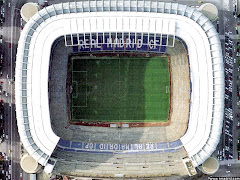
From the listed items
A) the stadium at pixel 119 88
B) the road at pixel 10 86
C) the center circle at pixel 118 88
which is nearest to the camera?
the stadium at pixel 119 88

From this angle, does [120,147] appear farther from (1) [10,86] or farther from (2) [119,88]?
(1) [10,86]

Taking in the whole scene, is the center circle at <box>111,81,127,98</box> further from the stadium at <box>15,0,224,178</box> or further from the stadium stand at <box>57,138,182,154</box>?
the stadium stand at <box>57,138,182,154</box>

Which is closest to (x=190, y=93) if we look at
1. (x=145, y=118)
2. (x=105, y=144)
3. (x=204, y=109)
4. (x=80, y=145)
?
(x=204, y=109)

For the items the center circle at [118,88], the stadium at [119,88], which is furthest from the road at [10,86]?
the center circle at [118,88]

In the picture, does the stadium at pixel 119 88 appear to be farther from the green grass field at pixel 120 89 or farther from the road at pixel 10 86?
the road at pixel 10 86

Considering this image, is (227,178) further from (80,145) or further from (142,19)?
(142,19)

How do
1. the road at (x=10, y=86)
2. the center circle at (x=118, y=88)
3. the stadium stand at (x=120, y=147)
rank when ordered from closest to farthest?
the stadium stand at (x=120, y=147) < the road at (x=10, y=86) < the center circle at (x=118, y=88)

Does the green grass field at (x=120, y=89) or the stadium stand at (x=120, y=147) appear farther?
the green grass field at (x=120, y=89)
